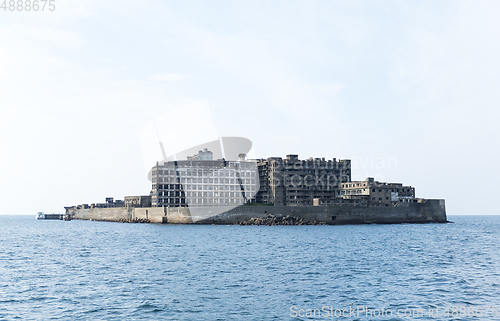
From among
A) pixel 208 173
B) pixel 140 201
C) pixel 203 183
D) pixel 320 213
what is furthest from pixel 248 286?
pixel 140 201

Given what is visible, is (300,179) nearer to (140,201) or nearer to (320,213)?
(320,213)

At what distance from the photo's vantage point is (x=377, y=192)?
146625 mm

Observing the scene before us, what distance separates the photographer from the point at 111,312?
2570 centimetres

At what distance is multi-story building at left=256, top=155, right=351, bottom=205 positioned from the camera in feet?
510

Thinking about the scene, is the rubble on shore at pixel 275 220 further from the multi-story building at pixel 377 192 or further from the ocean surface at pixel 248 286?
the ocean surface at pixel 248 286

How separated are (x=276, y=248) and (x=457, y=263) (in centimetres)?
2358

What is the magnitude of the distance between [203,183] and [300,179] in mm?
34726

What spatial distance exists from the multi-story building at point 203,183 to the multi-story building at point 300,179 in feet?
18.5

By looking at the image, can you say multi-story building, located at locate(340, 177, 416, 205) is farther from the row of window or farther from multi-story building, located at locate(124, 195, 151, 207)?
multi-story building, located at locate(124, 195, 151, 207)

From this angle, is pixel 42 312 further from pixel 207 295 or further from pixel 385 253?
pixel 385 253

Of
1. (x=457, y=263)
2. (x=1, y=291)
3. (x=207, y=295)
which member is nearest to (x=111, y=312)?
(x=207, y=295)

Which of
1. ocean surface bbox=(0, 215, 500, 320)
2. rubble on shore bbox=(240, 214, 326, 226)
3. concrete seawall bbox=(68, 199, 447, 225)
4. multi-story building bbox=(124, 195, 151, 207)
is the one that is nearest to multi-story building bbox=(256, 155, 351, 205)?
concrete seawall bbox=(68, 199, 447, 225)

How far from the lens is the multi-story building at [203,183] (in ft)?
502

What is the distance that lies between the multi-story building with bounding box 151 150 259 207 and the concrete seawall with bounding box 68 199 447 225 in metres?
10.6
